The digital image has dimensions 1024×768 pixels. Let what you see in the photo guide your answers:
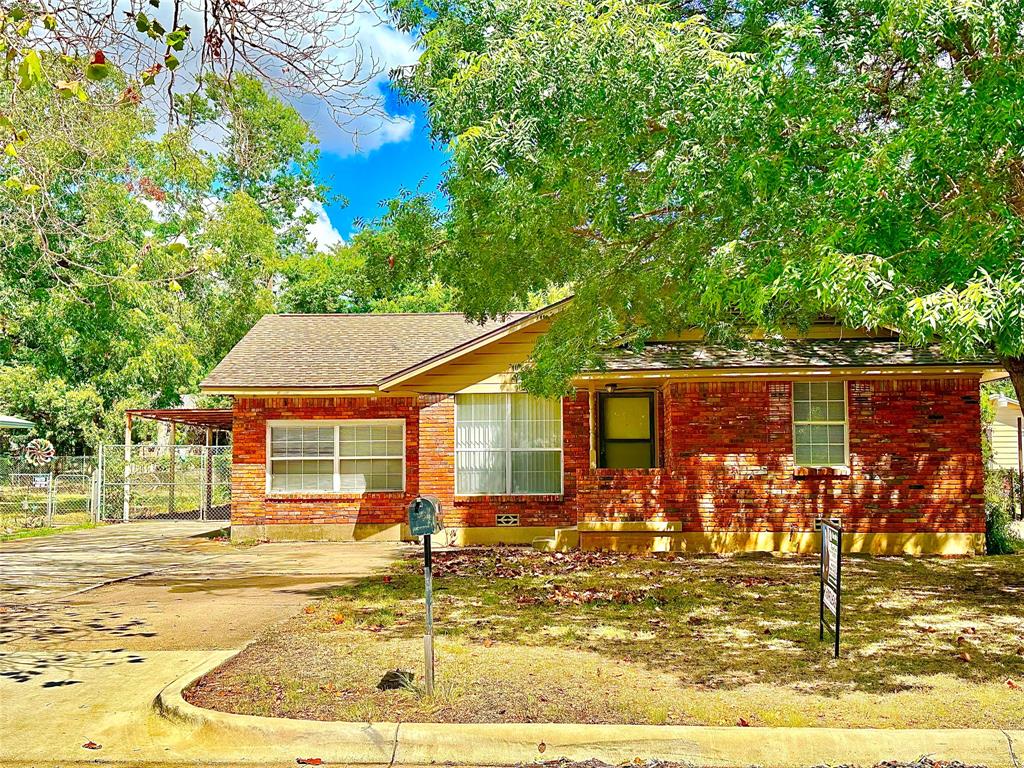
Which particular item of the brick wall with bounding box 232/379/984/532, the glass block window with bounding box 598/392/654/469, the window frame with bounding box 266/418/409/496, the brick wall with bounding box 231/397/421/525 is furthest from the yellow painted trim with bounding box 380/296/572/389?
the brick wall with bounding box 232/379/984/532

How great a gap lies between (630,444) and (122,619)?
11116 millimetres

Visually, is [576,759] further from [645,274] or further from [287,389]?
[287,389]

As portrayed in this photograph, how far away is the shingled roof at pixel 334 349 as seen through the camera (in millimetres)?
19281

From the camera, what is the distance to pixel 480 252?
Result: 1180 centimetres

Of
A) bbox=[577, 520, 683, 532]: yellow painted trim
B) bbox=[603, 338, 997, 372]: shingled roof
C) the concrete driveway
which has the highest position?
bbox=[603, 338, 997, 372]: shingled roof

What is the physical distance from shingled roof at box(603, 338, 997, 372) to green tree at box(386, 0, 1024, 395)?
4.30m

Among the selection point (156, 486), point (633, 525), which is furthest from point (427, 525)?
point (156, 486)

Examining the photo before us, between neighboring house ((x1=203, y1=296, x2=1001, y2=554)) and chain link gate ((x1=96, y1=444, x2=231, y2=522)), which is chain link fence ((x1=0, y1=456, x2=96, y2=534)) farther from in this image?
neighboring house ((x1=203, y1=296, x2=1001, y2=554))

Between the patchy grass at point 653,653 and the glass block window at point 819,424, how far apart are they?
3107 mm

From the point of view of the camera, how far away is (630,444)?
1902 cm

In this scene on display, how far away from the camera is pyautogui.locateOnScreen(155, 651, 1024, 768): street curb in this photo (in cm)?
556

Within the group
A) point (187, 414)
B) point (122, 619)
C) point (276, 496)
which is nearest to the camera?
point (122, 619)

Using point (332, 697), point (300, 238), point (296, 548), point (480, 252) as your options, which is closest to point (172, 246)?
point (332, 697)

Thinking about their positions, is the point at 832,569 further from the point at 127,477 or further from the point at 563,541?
the point at 127,477
